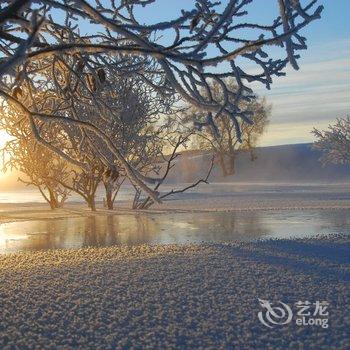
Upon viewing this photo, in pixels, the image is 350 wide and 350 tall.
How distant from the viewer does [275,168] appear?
197ft

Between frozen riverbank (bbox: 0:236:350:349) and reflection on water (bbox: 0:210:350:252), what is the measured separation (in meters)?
2.03

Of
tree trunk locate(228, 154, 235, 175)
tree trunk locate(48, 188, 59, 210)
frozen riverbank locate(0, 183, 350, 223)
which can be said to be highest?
tree trunk locate(228, 154, 235, 175)

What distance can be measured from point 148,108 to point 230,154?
41.0 m

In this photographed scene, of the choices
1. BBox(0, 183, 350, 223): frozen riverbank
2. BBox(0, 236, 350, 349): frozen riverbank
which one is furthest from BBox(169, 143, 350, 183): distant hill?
BBox(0, 236, 350, 349): frozen riverbank

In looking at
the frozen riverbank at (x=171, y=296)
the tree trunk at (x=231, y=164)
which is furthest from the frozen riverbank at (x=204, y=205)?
the tree trunk at (x=231, y=164)

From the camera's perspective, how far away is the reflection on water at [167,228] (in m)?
9.75

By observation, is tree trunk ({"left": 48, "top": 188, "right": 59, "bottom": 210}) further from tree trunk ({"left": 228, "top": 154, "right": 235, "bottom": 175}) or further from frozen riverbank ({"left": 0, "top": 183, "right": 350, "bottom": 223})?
tree trunk ({"left": 228, "top": 154, "right": 235, "bottom": 175})

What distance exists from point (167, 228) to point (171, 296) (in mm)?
6466

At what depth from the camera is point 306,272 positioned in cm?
596

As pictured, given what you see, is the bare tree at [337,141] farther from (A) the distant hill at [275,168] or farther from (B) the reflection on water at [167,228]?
(B) the reflection on water at [167,228]

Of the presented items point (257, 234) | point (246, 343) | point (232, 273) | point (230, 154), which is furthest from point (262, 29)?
point (230, 154)

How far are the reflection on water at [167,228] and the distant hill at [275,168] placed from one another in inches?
1507

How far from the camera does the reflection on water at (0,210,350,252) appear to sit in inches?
384

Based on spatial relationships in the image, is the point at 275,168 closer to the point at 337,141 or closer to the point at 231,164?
the point at 231,164
